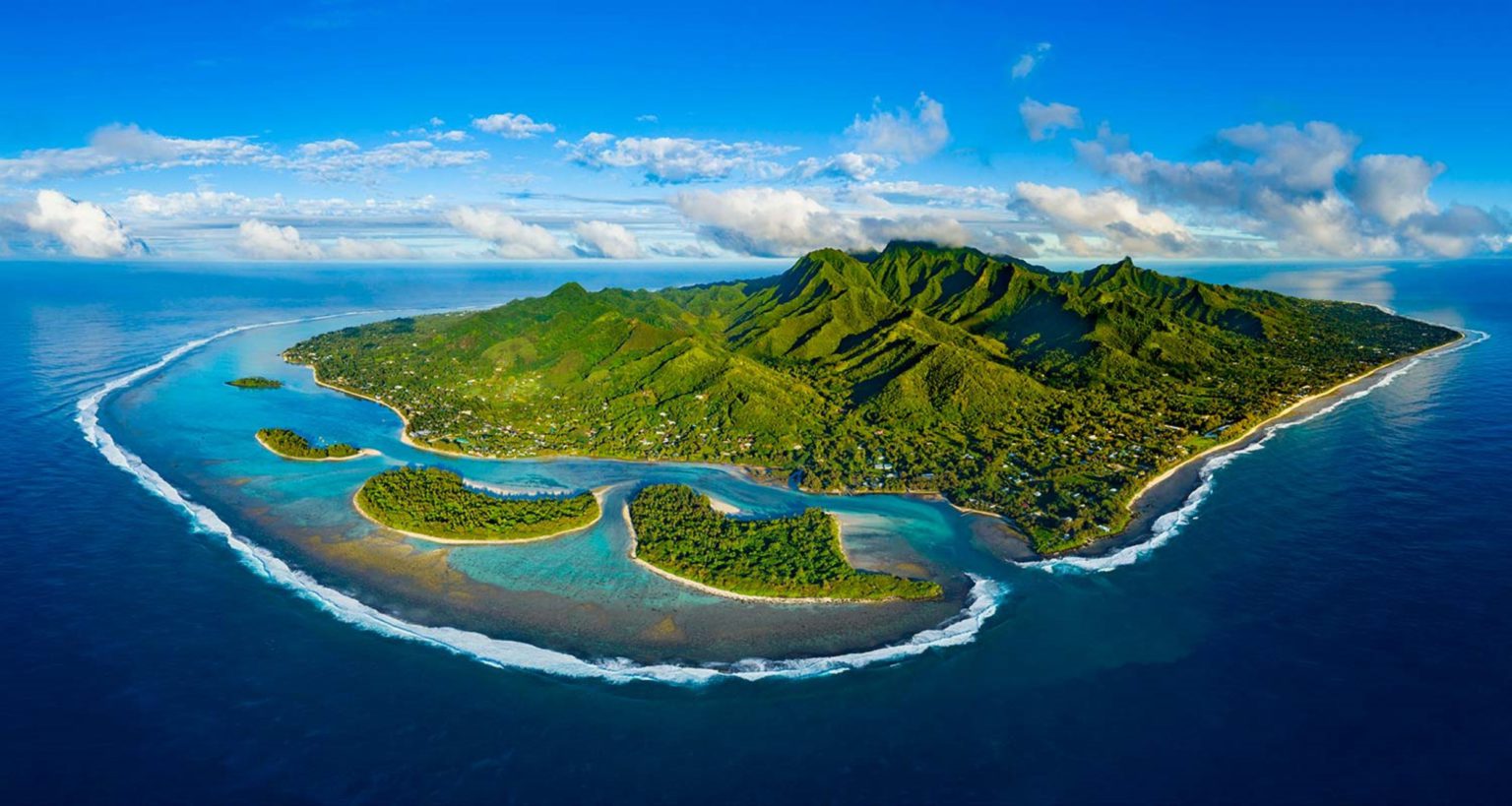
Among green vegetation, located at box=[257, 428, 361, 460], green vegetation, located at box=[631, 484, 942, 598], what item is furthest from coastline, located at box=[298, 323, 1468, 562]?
green vegetation, located at box=[257, 428, 361, 460]

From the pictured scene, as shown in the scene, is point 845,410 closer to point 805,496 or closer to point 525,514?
point 805,496

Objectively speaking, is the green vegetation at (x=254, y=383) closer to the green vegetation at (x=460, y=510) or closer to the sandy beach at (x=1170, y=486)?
the green vegetation at (x=460, y=510)

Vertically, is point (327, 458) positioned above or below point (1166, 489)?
below

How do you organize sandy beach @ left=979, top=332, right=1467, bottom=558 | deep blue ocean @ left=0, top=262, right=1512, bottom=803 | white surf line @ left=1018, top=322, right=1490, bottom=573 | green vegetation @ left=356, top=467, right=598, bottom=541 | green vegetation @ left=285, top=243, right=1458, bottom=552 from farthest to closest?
green vegetation @ left=285, top=243, right=1458, bottom=552 < green vegetation @ left=356, top=467, right=598, bottom=541 < sandy beach @ left=979, top=332, right=1467, bottom=558 < white surf line @ left=1018, top=322, right=1490, bottom=573 < deep blue ocean @ left=0, top=262, right=1512, bottom=803

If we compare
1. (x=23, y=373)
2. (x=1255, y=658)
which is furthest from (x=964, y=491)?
(x=23, y=373)

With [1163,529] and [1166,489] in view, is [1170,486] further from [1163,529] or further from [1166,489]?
[1163,529]

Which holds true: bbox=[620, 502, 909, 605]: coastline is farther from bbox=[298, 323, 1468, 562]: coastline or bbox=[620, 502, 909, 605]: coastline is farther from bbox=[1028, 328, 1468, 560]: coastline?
bbox=[1028, 328, 1468, 560]: coastline

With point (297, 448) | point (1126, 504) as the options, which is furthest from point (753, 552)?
point (297, 448)
